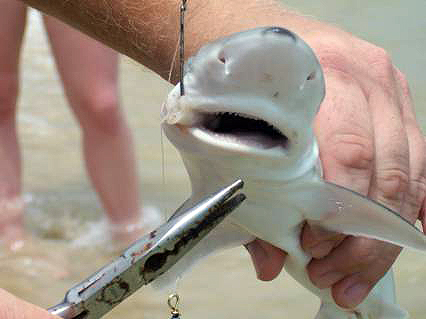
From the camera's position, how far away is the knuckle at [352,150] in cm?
153

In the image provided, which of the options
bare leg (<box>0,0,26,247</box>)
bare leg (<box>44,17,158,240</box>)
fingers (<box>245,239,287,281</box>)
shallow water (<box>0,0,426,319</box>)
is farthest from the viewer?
bare leg (<box>0,0,26,247</box>)

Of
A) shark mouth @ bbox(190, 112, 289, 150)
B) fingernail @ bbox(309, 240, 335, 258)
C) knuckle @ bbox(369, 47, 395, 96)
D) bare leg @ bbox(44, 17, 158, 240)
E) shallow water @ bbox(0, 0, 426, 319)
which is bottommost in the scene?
shallow water @ bbox(0, 0, 426, 319)

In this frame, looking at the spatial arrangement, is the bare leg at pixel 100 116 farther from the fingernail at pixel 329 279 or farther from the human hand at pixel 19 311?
the human hand at pixel 19 311

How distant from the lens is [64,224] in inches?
155

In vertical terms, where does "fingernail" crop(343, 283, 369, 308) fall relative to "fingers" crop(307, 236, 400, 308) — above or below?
below

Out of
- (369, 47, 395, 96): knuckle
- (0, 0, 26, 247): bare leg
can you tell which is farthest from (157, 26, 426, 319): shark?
(0, 0, 26, 247): bare leg

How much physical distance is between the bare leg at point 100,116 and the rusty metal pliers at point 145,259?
209cm

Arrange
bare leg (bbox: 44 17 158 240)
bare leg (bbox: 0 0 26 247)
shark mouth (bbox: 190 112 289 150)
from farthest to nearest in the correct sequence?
bare leg (bbox: 0 0 26 247), bare leg (bbox: 44 17 158 240), shark mouth (bbox: 190 112 289 150)

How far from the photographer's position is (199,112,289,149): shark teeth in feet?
4.56

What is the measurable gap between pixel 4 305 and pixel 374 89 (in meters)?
0.70

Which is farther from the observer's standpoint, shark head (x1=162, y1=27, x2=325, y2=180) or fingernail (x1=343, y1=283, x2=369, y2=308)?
fingernail (x1=343, y1=283, x2=369, y2=308)

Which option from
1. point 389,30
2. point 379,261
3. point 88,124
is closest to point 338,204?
point 379,261

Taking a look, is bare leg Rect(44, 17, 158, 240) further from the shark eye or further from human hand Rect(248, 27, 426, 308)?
the shark eye

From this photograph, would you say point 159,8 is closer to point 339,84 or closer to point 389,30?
point 339,84
